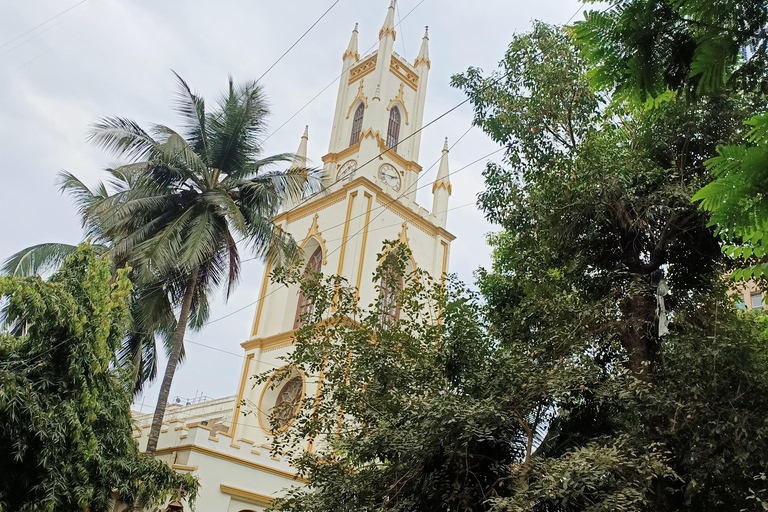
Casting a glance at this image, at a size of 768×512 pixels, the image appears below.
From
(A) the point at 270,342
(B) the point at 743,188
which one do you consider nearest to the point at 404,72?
(A) the point at 270,342

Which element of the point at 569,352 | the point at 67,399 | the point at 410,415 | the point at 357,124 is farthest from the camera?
the point at 357,124

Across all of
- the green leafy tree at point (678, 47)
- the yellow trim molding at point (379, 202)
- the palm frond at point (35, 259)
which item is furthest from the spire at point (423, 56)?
the green leafy tree at point (678, 47)

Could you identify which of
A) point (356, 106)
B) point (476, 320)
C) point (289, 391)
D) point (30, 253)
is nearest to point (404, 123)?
point (356, 106)

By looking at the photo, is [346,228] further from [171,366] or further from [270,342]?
[171,366]

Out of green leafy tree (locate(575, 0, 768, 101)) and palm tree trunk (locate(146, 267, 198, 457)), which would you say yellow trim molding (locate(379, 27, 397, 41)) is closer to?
palm tree trunk (locate(146, 267, 198, 457))

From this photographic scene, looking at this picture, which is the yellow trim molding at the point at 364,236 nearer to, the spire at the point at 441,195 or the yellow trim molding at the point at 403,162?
the yellow trim molding at the point at 403,162

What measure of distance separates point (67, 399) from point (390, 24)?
1979cm

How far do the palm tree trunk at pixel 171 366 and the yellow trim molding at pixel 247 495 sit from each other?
269 centimetres

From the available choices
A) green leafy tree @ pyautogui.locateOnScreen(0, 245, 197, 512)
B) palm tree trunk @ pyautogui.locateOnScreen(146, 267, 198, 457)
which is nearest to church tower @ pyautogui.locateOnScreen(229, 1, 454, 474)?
palm tree trunk @ pyautogui.locateOnScreen(146, 267, 198, 457)

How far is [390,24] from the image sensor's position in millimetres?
26031

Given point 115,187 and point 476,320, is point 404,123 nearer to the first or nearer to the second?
point 115,187

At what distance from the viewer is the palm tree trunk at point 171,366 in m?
13.0

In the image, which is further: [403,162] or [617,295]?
[403,162]

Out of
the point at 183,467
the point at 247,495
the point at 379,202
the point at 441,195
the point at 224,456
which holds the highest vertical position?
the point at 441,195
